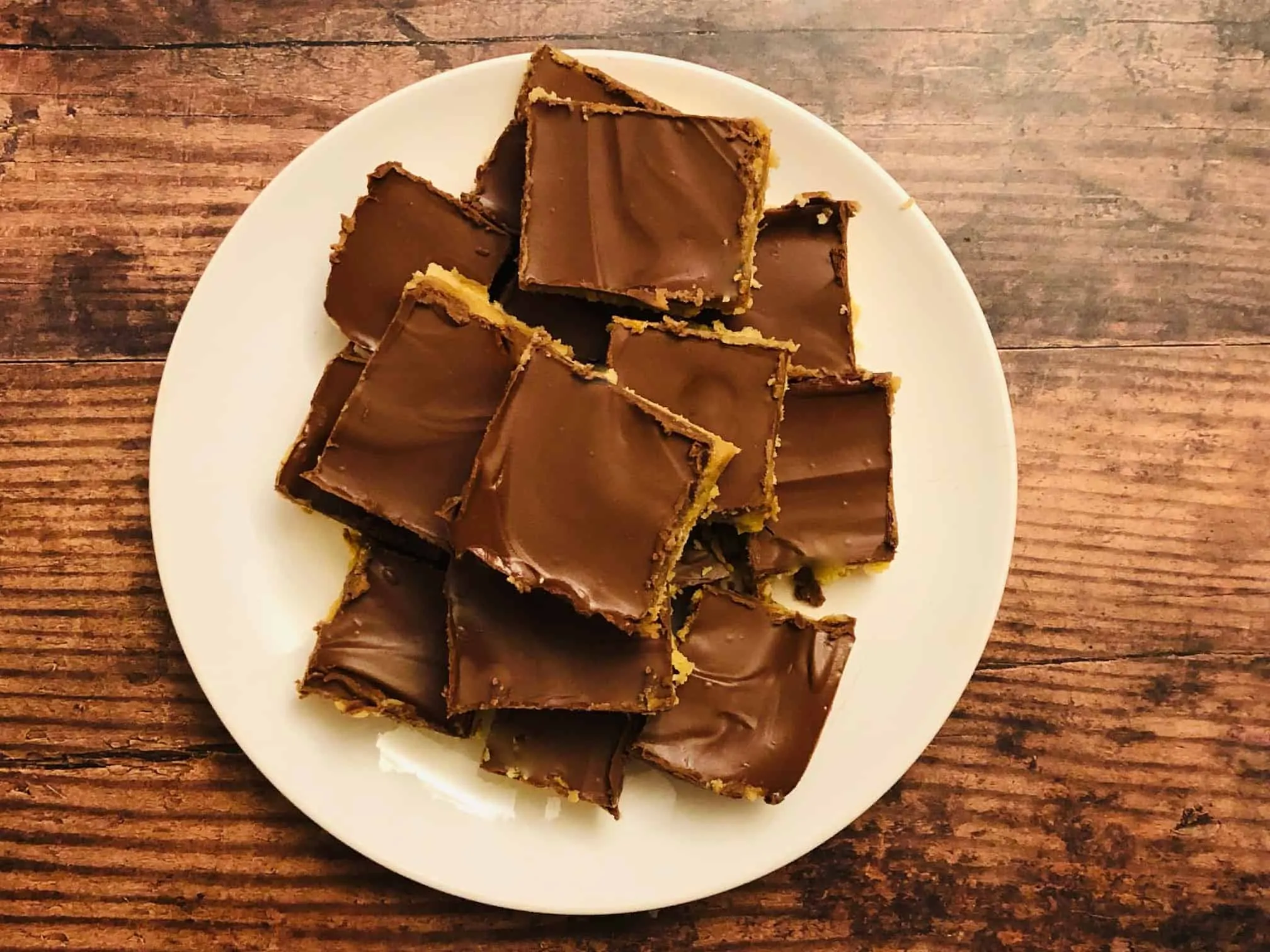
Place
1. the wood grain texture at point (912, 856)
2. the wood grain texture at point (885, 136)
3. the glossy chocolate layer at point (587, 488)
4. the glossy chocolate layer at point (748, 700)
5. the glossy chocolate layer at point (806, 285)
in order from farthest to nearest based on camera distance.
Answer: the wood grain texture at point (885, 136) → the wood grain texture at point (912, 856) → the glossy chocolate layer at point (806, 285) → the glossy chocolate layer at point (748, 700) → the glossy chocolate layer at point (587, 488)

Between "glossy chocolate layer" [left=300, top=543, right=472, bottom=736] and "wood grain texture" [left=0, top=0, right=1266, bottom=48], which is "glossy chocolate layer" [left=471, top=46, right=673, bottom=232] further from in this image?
"glossy chocolate layer" [left=300, top=543, right=472, bottom=736]

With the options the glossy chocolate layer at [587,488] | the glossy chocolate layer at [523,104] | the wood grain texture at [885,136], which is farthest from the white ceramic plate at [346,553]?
the glossy chocolate layer at [587,488]

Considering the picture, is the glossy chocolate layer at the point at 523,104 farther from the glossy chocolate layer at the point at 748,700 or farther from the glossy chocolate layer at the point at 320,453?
the glossy chocolate layer at the point at 748,700

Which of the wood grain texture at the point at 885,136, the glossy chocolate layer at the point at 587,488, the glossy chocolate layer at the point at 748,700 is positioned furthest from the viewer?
the wood grain texture at the point at 885,136

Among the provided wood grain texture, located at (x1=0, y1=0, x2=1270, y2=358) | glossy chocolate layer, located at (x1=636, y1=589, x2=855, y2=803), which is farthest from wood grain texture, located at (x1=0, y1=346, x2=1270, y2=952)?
glossy chocolate layer, located at (x1=636, y1=589, x2=855, y2=803)

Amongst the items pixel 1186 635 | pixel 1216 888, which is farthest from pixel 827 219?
pixel 1216 888

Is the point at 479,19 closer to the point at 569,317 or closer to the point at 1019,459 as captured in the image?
the point at 569,317

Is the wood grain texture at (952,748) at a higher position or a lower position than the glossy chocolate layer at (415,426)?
lower
